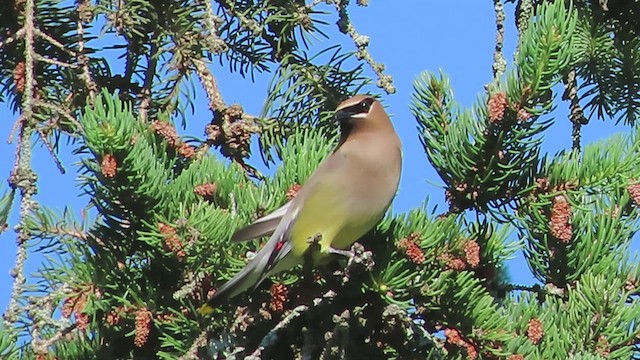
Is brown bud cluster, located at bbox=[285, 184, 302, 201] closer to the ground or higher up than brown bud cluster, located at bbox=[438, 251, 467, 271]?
higher up

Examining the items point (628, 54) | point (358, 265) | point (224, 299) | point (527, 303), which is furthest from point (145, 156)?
point (628, 54)

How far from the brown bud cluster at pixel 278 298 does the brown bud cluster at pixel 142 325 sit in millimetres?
251

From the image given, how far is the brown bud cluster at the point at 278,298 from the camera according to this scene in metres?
2.31

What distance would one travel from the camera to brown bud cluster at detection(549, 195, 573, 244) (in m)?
2.40

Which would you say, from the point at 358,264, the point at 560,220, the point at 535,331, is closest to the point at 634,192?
the point at 560,220

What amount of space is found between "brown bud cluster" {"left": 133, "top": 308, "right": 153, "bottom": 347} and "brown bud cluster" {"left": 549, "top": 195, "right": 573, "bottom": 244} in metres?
0.88

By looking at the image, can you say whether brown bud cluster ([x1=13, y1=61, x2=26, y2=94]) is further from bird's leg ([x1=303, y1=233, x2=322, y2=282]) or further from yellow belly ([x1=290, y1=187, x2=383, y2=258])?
bird's leg ([x1=303, y1=233, x2=322, y2=282])

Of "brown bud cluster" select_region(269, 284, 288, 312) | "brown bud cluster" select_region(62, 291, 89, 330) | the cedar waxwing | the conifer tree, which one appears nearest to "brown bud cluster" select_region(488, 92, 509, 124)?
the conifer tree

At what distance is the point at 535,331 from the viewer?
2232 millimetres

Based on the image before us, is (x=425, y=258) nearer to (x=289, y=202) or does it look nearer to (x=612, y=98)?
(x=289, y=202)

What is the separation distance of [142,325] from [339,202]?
840mm

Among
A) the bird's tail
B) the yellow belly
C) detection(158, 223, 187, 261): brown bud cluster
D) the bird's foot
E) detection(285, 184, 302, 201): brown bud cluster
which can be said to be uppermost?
the yellow belly

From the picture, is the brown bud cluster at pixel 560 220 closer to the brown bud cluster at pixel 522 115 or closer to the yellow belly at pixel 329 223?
the brown bud cluster at pixel 522 115

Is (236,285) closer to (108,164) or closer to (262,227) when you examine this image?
(262,227)
